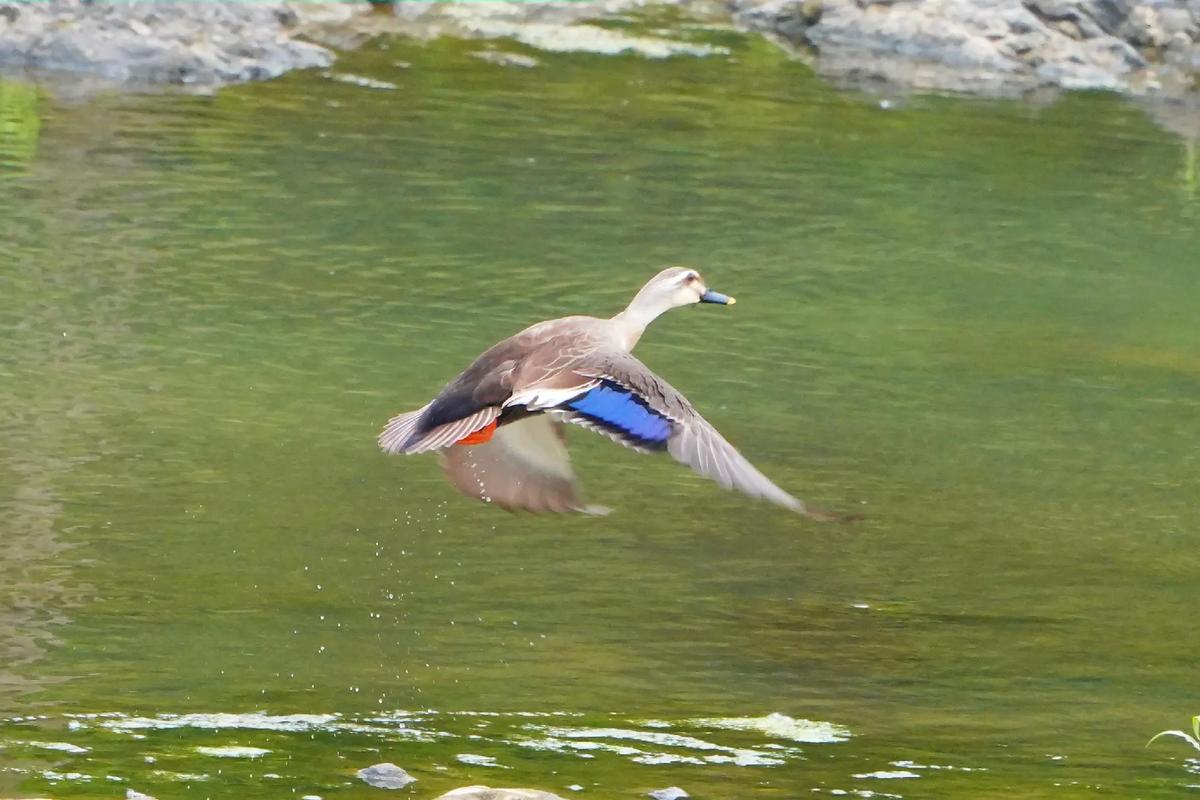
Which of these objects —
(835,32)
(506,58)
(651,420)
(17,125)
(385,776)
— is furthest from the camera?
(835,32)

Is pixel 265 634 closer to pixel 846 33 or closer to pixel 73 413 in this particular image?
pixel 73 413

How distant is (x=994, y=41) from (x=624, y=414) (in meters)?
16.2

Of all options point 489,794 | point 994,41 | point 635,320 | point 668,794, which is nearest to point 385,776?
point 489,794

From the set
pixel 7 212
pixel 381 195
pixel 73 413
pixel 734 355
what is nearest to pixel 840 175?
pixel 381 195

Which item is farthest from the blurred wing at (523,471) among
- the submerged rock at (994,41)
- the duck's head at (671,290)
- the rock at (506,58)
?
the submerged rock at (994,41)

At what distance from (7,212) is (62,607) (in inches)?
240

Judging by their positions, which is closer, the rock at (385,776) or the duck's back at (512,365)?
the rock at (385,776)

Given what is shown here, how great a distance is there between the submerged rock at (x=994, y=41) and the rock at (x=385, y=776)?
1483 cm

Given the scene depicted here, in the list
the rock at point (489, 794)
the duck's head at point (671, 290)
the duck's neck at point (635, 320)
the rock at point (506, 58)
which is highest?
the rock at point (506, 58)

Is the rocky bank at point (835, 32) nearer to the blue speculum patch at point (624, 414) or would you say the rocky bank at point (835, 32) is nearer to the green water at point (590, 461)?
the green water at point (590, 461)

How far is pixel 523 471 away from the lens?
8156mm

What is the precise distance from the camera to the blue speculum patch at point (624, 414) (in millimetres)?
6988

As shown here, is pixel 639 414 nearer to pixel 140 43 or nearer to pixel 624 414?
pixel 624 414

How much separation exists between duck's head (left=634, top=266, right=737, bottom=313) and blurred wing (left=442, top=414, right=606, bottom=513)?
21.3 inches
